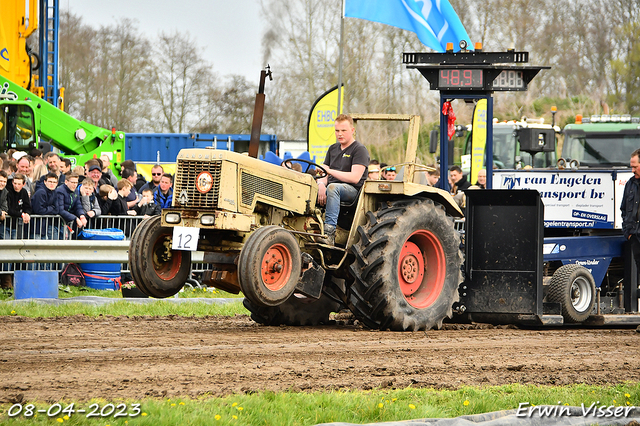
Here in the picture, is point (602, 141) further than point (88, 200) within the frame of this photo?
Yes

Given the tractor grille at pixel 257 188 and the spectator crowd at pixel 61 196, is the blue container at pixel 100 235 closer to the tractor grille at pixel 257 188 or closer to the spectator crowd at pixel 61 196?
the spectator crowd at pixel 61 196

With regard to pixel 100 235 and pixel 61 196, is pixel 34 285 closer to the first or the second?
pixel 100 235

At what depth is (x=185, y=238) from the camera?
24.7 ft

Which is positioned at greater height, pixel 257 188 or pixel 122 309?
pixel 257 188

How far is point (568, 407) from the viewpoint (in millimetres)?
5094

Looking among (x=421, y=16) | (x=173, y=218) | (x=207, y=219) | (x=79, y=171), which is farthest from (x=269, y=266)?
(x=421, y=16)

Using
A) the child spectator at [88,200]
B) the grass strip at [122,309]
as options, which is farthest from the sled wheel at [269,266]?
the child spectator at [88,200]

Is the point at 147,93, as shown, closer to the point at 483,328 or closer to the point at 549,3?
the point at 549,3

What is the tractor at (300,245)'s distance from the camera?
7578 millimetres

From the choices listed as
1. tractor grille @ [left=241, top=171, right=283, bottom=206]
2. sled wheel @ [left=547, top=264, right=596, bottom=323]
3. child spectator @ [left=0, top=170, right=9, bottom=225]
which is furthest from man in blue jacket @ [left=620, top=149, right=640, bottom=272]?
child spectator @ [left=0, top=170, right=9, bottom=225]

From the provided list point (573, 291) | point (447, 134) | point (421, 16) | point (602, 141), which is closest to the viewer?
point (573, 291)

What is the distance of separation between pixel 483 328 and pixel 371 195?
2.04 m

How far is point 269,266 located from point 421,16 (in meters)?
8.21

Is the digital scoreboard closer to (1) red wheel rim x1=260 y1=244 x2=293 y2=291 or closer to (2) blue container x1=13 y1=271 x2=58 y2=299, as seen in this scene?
(1) red wheel rim x1=260 y1=244 x2=293 y2=291
